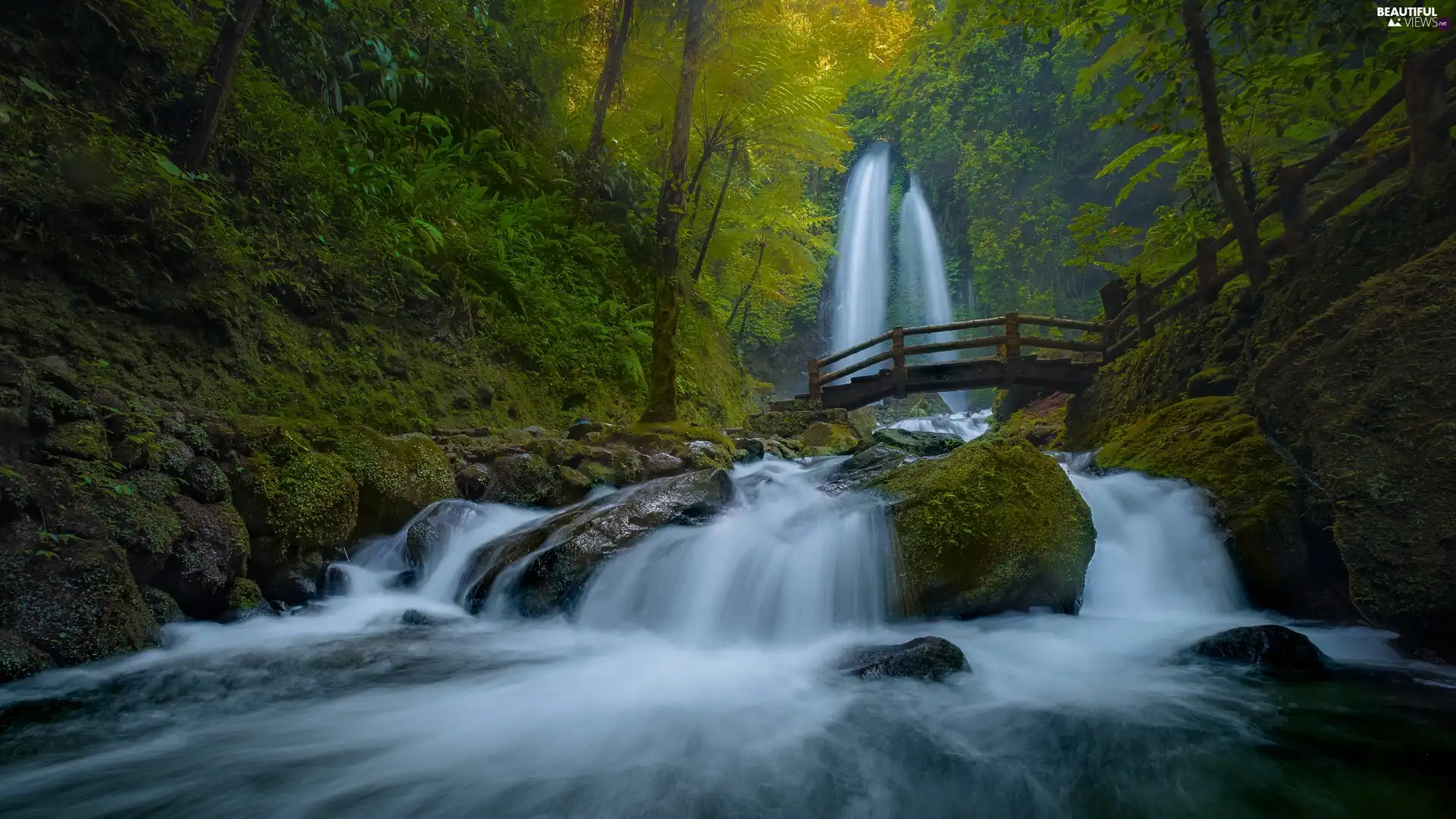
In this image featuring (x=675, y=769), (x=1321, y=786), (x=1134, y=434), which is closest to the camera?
(x=1321, y=786)

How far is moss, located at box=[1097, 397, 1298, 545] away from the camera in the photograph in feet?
14.2

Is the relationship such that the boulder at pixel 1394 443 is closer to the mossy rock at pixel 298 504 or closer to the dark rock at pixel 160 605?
the mossy rock at pixel 298 504

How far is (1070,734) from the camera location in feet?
9.14

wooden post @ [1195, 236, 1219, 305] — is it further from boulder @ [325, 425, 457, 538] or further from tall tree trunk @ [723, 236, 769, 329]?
tall tree trunk @ [723, 236, 769, 329]

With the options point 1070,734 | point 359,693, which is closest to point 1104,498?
point 1070,734

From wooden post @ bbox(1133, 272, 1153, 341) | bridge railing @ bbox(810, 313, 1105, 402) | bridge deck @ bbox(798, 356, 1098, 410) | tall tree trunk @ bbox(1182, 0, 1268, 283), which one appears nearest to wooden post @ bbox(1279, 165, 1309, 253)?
tall tree trunk @ bbox(1182, 0, 1268, 283)

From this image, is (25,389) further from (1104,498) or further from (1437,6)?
(1437,6)

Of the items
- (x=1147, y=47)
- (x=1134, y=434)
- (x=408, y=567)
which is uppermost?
(x=1147, y=47)

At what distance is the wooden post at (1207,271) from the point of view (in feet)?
24.5

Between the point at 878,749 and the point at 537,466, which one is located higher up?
the point at 537,466

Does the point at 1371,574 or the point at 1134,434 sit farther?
the point at 1134,434

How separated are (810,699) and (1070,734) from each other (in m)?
1.14

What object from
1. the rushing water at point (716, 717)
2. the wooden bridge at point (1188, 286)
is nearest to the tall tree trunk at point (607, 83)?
the wooden bridge at point (1188, 286)

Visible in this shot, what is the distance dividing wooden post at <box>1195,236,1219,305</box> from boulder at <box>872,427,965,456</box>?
3255 millimetres
